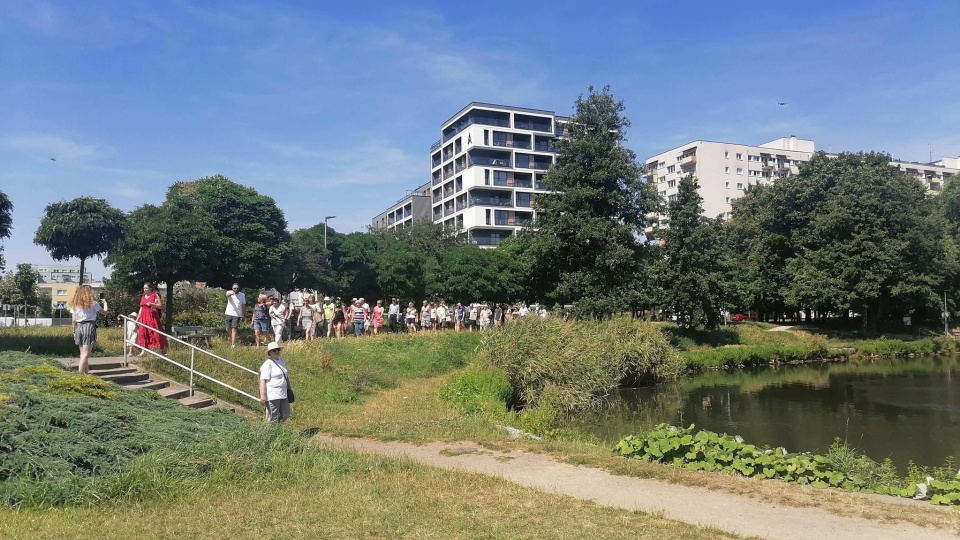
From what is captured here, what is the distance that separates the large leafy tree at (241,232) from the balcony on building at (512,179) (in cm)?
4906

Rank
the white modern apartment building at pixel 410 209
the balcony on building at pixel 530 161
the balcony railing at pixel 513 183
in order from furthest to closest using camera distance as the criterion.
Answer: the white modern apartment building at pixel 410 209
the balcony on building at pixel 530 161
the balcony railing at pixel 513 183

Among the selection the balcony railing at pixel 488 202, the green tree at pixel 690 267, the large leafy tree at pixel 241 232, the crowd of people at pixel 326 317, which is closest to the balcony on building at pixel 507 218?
the balcony railing at pixel 488 202

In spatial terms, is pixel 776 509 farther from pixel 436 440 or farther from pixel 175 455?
pixel 175 455

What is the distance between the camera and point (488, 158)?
78.9 metres

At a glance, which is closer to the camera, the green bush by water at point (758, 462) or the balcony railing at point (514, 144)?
the green bush by water at point (758, 462)

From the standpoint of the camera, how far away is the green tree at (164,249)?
24859mm

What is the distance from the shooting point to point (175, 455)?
7.38 metres

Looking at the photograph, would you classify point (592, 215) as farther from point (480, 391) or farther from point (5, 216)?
point (5, 216)

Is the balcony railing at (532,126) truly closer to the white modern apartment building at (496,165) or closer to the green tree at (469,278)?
the white modern apartment building at (496,165)

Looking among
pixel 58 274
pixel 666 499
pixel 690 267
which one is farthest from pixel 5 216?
pixel 58 274

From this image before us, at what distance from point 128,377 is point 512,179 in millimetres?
68079

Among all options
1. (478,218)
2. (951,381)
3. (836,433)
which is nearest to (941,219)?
(951,381)

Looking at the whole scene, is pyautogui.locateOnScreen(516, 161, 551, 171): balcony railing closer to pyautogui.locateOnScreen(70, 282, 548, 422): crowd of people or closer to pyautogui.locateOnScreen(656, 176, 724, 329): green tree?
pyautogui.locateOnScreen(70, 282, 548, 422): crowd of people

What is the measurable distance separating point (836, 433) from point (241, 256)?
22.7 meters
